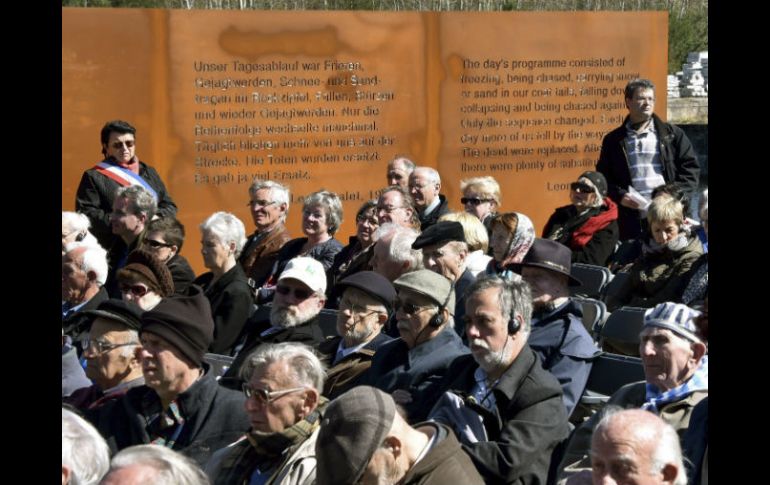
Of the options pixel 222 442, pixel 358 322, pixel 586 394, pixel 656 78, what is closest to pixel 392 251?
pixel 358 322

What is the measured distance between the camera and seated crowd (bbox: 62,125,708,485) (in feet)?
14.1

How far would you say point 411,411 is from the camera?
5.93 metres

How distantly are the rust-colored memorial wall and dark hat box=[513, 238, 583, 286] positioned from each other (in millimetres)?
6146

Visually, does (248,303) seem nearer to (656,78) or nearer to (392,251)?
(392,251)

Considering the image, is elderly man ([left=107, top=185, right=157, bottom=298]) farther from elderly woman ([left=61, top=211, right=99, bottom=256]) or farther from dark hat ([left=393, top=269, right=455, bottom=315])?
dark hat ([left=393, top=269, right=455, bottom=315])

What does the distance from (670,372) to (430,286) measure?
1415 millimetres

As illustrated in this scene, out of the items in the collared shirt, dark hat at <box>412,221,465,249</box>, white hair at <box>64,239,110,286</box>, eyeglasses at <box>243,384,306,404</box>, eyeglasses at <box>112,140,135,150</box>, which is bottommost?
the collared shirt

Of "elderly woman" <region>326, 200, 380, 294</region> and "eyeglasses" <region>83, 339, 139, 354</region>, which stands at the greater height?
"elderly woman" <region>326, 200, 380, 294</region>

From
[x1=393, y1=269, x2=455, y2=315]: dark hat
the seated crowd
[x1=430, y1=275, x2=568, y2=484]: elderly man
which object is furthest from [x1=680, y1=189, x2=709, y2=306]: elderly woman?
[x1=430, y1=275, x2=568, y2=484]: elderly man

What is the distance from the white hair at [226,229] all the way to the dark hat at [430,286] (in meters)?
2.21

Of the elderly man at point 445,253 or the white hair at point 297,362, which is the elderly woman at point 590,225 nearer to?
the elderly man at point 445,253

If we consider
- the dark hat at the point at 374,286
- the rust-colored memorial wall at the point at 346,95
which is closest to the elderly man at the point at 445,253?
the dark hat at the point at 374,286

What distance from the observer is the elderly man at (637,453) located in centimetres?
417
